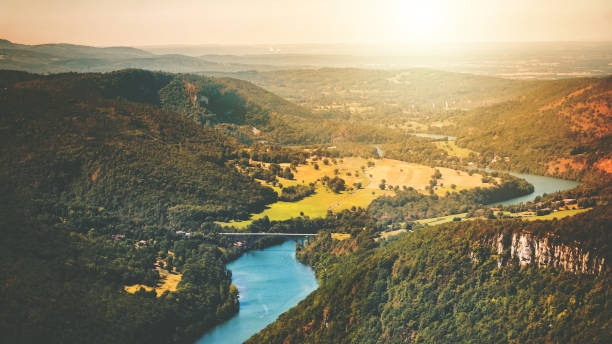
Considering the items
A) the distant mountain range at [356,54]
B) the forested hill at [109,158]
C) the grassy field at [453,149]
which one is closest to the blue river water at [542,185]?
the distant mountain range at [356,54]

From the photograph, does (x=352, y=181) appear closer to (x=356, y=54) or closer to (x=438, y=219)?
(x=438, y=219)

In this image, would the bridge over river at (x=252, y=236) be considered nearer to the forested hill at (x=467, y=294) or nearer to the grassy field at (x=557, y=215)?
the forested hill at (x=467, y=294)

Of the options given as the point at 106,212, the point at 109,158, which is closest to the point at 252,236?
the point at 106,212

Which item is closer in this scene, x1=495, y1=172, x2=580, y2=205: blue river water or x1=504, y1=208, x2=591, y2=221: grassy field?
x1=504, y1=208, x2=591, y2=221: grassy field

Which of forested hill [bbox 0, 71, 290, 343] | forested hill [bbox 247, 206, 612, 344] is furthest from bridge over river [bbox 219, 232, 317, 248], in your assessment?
forested hill [bbox 247, 206, 612, 344]

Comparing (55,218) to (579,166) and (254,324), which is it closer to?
(254,324)

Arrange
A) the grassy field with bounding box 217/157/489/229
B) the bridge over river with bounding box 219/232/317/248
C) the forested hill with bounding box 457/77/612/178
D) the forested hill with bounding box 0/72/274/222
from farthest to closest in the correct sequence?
the forested hill with bounding box 457/77/612/178
the grassy field with bounding box 217/157/489/229
the forested hill with bounding box 0/72/274/222
the bridge over river with bounding box 219/232/317/248

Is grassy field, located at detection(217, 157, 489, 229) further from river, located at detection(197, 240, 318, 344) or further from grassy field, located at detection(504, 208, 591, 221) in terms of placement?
grassy field, located at detection(504, 208, 591, 221)
